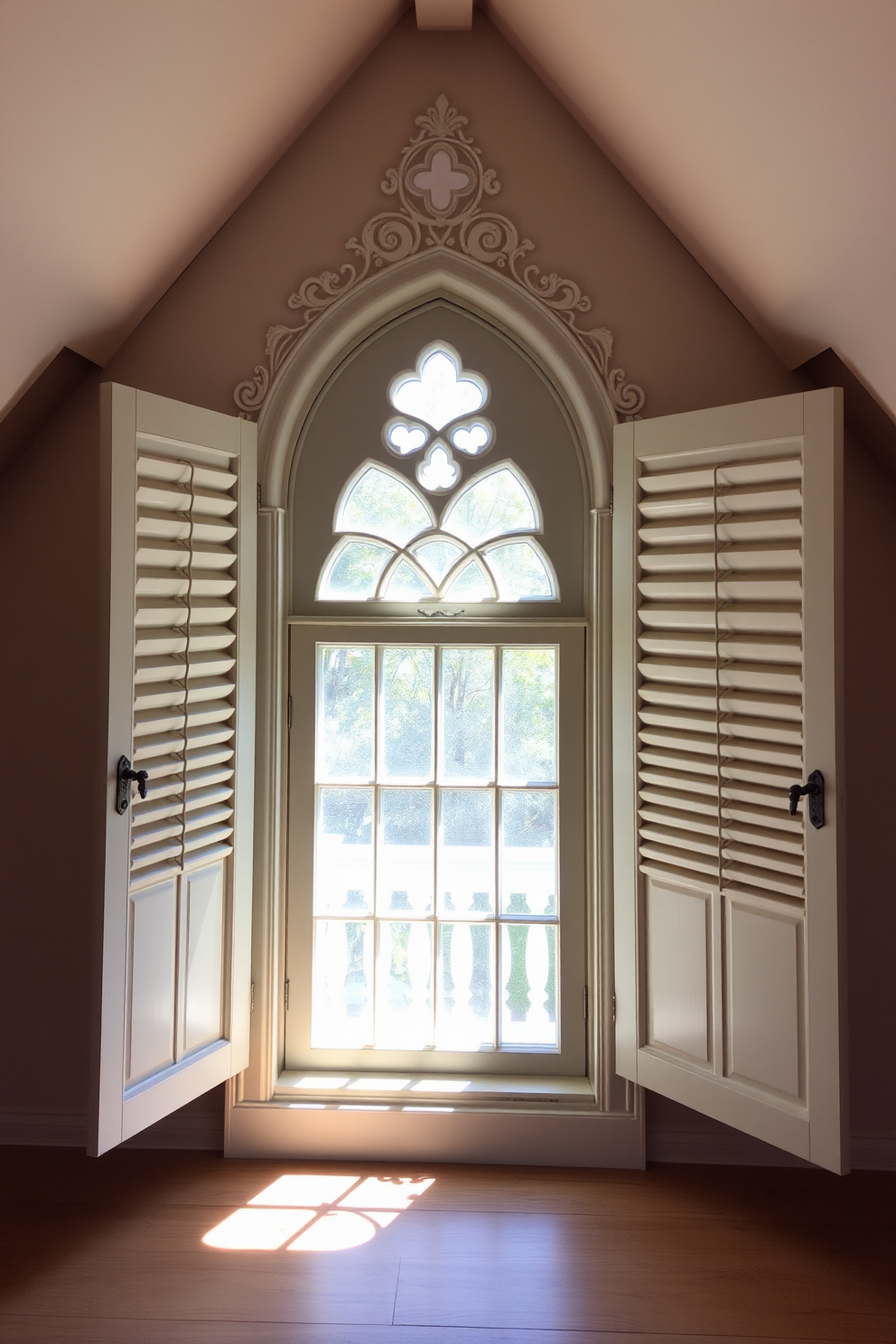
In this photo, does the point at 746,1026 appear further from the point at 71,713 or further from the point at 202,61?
the point at 202,61

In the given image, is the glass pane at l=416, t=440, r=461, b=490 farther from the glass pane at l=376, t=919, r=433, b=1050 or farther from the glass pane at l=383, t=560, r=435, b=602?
the glass pane at l=376, t=919, r=433, b=1050

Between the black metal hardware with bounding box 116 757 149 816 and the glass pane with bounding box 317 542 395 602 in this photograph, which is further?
the glass pane with bounding box 317 542 395 602

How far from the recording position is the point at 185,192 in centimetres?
233

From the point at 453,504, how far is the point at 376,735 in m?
0.70

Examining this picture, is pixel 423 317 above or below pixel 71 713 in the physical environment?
above

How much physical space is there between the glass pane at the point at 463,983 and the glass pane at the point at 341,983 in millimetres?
211

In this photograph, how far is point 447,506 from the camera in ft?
8.64

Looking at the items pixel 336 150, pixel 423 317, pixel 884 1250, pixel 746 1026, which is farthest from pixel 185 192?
pixel 884 1250

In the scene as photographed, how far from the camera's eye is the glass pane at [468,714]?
268 centimetres

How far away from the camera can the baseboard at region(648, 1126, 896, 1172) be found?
253 cm

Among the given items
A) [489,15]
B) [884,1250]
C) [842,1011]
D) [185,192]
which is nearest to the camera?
[842,1011]

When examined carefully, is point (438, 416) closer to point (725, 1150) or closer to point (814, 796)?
point (814, 796)

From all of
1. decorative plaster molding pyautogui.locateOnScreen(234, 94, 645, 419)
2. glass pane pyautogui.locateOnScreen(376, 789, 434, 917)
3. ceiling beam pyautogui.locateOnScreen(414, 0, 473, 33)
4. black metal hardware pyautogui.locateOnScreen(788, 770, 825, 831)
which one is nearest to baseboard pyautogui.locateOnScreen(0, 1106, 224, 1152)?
glass pane pyautogui.locateOnScreen(376, 789, 434, 917)

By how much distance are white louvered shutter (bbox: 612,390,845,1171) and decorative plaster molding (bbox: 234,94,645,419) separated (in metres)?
0.33
